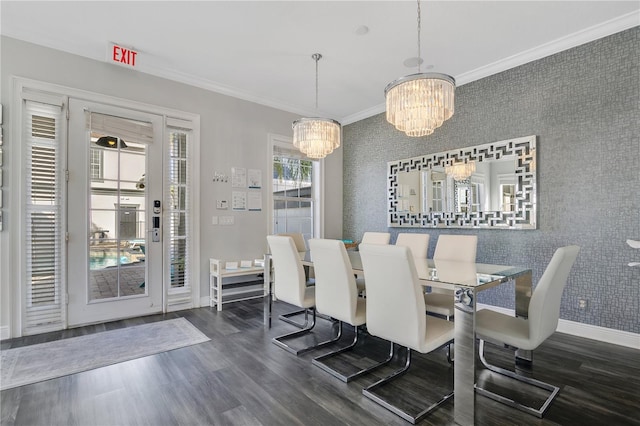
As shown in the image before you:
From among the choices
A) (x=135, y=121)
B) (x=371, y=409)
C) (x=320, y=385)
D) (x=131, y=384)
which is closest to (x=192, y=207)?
(x=135, y=121)

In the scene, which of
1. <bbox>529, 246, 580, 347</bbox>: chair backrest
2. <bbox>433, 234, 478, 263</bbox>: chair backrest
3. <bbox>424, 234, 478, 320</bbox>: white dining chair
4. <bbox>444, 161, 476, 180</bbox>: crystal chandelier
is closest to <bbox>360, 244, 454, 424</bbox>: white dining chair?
<bbox>529, 246, 580, 347</bbox>: chair backrest

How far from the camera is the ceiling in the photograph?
107 inches

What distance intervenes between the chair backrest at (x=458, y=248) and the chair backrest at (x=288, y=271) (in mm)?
1432

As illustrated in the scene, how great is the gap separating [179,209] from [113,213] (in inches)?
27.7

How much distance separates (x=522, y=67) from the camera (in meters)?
3.49

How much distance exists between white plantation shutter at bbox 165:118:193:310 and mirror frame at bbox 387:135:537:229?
9.54ft

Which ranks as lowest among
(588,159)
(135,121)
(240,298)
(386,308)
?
(240,298)

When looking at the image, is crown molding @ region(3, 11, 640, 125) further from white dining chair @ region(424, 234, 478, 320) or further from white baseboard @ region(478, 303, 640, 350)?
white baseboard @ region(478, 303, 640, 350)

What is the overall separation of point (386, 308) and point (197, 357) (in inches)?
64.7

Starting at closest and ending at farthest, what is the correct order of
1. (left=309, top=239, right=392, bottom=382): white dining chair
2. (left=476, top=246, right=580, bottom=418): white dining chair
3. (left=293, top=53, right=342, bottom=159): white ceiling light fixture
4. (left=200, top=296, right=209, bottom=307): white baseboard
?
(left=476, top=246, right=580, bottom=418): white dining chair, (left=309, top=239, right=392, bottom=382): white dining chair, (left=293, top=53, right=342, bottom=159): white ceiling light fixture, (left=200, top=296, right=209, bottom=307): white baseboard

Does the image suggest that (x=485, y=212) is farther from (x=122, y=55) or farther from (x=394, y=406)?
(x=122, y=55)

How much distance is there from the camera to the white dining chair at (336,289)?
7.59 feet

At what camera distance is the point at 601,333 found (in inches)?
116

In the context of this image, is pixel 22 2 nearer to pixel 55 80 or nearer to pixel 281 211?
pixel 55 80
